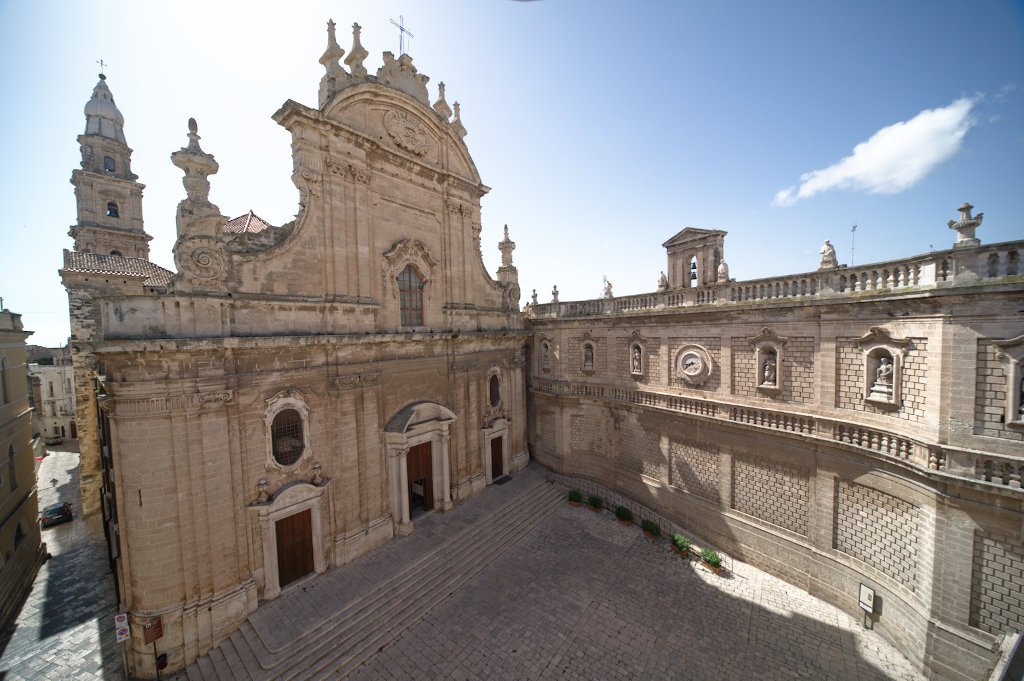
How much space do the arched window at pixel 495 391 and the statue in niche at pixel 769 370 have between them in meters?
11.2

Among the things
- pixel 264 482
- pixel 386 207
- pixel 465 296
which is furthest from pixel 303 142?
pixel 264 482

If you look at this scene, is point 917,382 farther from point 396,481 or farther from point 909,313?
point 396,481

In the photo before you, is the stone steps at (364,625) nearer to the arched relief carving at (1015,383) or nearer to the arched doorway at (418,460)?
the arched doorway at (418,460)

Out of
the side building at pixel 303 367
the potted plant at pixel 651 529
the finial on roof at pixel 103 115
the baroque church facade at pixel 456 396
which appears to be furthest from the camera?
the finial on roof at pixel 103 115

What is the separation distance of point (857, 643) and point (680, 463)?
6564 millimetres

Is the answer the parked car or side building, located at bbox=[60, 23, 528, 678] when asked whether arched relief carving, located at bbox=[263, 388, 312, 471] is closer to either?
side building, located at bbox=[60, 23, 528, 678]

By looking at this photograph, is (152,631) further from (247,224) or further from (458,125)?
(458,125)

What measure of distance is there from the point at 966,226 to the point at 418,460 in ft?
A: 57.3

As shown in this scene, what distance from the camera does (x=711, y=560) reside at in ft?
43.8

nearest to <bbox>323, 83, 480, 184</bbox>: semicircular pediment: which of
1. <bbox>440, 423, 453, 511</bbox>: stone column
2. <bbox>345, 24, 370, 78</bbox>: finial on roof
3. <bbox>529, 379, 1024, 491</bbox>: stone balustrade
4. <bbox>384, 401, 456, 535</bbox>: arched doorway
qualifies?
<bbox>345, 24, 370, 78</bbox>: finial on roof

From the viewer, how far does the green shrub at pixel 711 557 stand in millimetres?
13263

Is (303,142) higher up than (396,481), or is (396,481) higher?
(303,142)

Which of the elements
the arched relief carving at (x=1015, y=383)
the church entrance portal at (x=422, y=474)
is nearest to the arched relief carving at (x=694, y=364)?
the arched relief carving at (x=1015, y=383)

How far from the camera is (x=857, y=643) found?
1028 cm
